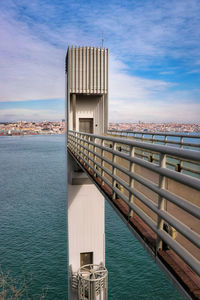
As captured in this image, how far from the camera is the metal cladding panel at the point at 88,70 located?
1559 cm

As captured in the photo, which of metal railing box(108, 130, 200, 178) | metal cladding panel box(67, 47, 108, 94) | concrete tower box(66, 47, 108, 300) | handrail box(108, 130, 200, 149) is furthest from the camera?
metal cladding panel box(67, 47, 108, 94)

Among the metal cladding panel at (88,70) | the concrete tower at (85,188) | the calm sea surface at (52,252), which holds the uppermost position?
the metal cladding panel at (88,70)

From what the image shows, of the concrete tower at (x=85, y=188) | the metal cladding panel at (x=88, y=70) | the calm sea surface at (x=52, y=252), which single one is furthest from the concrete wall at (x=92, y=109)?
the calm sea surface at (x=52, y=252)

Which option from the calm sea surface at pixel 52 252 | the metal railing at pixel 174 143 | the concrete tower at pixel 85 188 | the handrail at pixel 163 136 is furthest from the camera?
the calm sea surface at pixel 52 252

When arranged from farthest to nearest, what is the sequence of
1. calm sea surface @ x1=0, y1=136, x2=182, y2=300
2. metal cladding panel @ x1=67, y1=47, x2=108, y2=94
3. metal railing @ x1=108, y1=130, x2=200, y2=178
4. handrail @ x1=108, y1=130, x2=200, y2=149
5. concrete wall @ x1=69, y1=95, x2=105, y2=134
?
calm sea surface @ x1=0, y1=136, x2=182, y2=300 < concrete wall @ x1=69, y1=95, x2=105, y2=134 < metal cladding panel @ x1=67, y1=47, x2=108, y2=94 < handrail @ x1=108, y1=130, x2=200, y2=149 < metal railing @ x1=108, y1=130, x2=200, y2=178

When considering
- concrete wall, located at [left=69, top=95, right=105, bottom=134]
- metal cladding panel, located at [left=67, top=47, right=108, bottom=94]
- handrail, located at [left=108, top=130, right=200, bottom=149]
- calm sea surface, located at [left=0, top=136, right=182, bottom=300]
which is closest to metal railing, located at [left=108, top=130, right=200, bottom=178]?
handrail, located at [left=108, top=130, right=200, bottom=149]

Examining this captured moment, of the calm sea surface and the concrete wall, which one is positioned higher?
the concrete wall

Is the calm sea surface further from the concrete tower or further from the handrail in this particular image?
the handrail

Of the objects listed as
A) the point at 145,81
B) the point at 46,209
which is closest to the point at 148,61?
the point at 145,81

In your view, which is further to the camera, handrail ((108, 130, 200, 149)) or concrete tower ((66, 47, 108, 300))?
concrete tower ((66, 47, 108, 300))

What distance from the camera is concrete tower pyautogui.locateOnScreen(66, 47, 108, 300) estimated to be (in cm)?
1373

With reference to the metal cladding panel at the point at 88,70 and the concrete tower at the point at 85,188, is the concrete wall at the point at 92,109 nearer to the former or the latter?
the concrete tower at the point at 85,188

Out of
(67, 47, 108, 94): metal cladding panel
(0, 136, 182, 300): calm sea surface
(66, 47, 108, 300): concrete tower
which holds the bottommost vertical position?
(0, 136, 182, 300): calm sea surface

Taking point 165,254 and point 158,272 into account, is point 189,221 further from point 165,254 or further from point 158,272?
point 158,272
